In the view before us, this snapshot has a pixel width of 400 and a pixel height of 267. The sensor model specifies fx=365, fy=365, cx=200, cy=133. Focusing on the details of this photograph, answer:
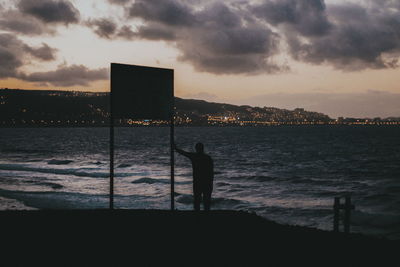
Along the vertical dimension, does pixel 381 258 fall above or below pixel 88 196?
above

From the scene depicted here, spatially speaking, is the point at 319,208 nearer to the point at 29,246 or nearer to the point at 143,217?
the point at 143,217

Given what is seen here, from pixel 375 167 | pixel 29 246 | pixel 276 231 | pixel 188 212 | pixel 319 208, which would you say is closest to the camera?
pixel 29 246

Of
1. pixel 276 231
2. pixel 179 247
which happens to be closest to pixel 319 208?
pixel 276 231

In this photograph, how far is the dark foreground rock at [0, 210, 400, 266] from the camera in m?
6.51

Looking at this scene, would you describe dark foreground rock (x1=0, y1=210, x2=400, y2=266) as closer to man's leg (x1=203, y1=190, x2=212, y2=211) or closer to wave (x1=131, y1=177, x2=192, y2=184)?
man's leg (x1=203, y1=190, x2=212, y2=211)

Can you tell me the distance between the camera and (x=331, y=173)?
122ft

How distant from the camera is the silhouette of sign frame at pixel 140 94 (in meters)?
8.45

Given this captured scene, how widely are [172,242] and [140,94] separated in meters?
3.52

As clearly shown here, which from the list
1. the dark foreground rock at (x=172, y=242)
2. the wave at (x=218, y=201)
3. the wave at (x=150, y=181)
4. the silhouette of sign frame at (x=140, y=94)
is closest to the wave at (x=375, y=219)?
the wave at (x=218, y=201)

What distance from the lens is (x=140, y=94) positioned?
28.7ft

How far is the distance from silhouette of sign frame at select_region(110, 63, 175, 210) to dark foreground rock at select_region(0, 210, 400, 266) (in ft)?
4.43

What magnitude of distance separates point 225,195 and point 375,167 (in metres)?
28.1

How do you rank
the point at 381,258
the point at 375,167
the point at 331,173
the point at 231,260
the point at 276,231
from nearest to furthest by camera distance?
the point at 231,260
the point at 381,258
the point at 276,231
the point at 331,173
the point at 375,167

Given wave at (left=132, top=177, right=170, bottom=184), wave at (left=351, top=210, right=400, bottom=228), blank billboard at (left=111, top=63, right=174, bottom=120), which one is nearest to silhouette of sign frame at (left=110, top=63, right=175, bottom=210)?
blank billboard at (left=111, top=63, right=174, bottom=120)
